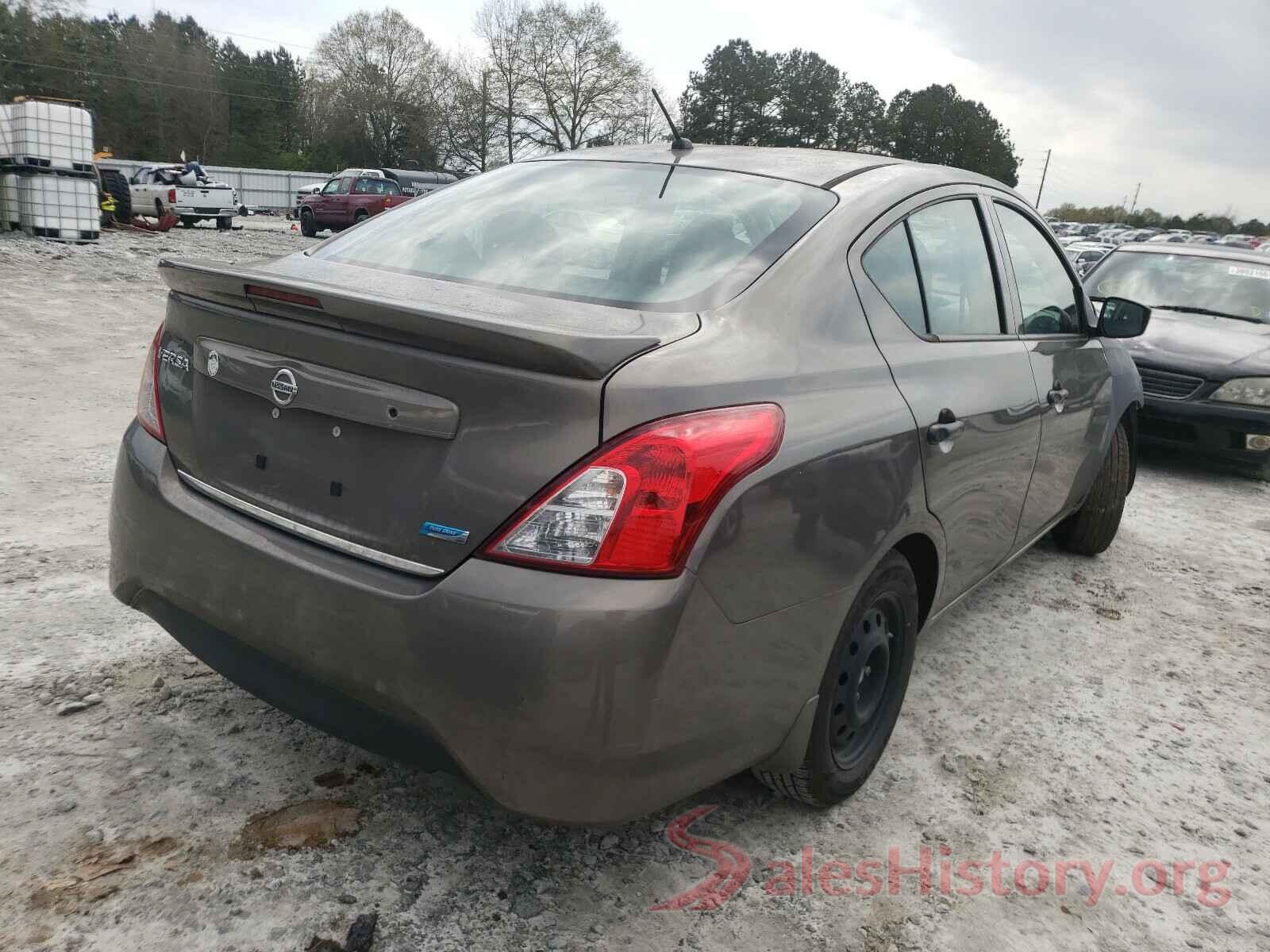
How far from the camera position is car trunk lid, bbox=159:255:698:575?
1731mm

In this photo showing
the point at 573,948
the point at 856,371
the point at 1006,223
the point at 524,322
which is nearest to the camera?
the point at 524,322

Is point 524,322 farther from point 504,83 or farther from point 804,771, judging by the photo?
point 504,83

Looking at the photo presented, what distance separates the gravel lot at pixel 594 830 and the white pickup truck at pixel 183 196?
77.7 feet

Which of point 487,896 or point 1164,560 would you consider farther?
point 1164,560

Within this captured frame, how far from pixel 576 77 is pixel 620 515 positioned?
67.5 meters

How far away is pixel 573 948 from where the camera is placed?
196 centimetres

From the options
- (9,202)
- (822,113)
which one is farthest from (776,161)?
(822,113)

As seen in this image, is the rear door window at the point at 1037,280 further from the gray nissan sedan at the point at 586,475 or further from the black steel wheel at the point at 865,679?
the black steel wheel at the point at 865,679

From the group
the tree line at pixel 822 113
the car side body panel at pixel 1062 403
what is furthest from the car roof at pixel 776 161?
the tree line at pixel 822 113

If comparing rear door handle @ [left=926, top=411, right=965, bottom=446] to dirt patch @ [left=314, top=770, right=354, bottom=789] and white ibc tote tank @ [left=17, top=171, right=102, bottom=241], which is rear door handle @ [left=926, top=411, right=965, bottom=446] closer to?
dirt patch @ [left=314, top=770, right=354, bottom=789]

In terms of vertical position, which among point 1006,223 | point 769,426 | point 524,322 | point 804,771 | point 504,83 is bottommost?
point 804,771

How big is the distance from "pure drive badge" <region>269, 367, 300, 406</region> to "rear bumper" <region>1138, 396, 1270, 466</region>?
641cm

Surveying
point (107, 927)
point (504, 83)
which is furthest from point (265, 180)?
point (107, 927)

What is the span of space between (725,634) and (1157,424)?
20.0ft
